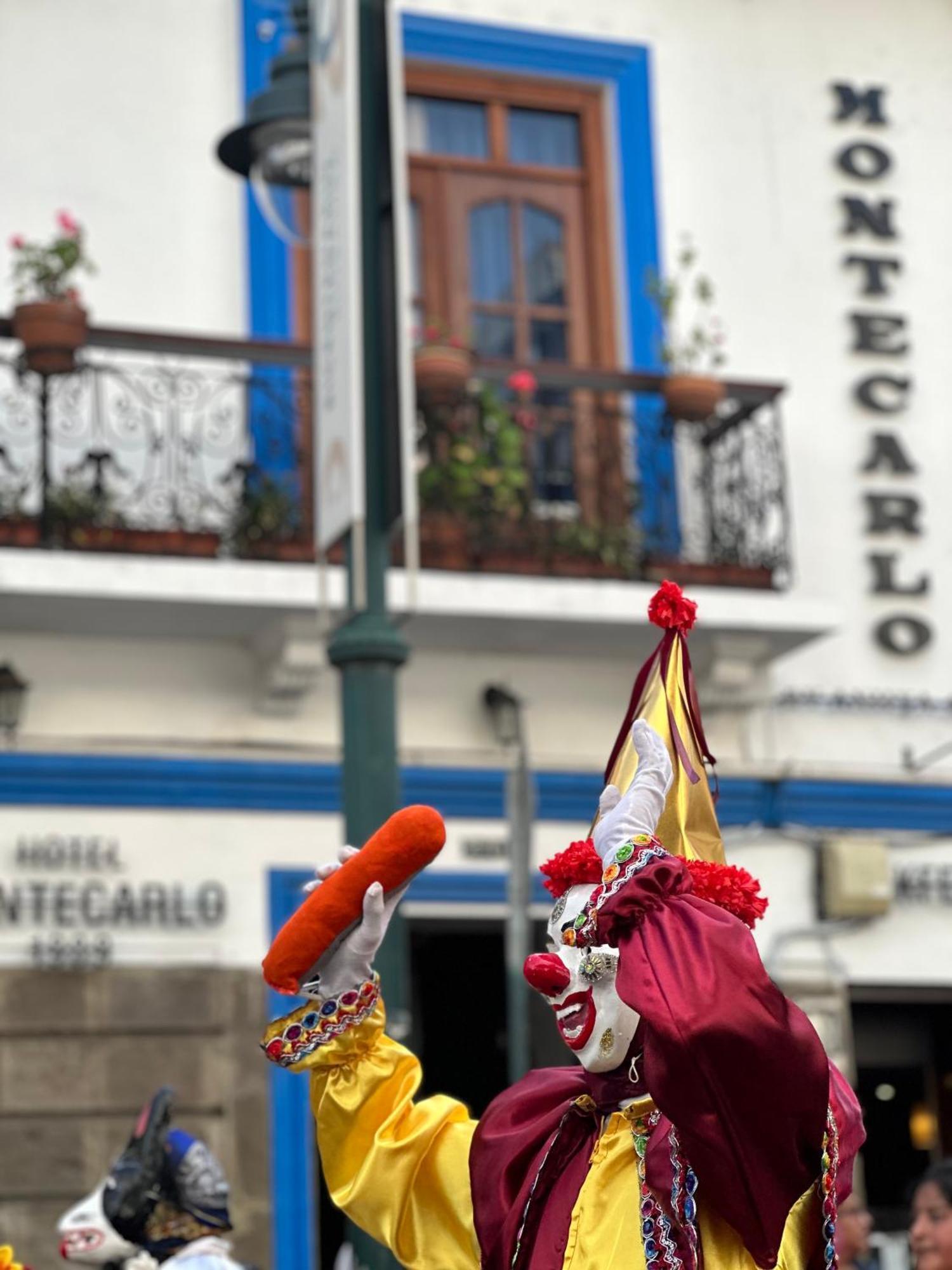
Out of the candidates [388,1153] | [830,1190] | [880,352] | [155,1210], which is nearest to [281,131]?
[155,1210]

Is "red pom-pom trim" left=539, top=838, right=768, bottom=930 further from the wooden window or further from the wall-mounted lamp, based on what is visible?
the wooden window

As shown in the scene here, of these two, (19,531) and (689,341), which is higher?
(689,341)

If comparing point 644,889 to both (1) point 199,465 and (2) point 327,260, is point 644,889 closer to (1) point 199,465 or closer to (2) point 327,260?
(2) point 327,260

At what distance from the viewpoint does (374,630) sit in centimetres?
723

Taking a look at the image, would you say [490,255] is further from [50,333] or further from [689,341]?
[50,333]

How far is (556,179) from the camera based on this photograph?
39.7ft

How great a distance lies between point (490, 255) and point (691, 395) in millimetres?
1504

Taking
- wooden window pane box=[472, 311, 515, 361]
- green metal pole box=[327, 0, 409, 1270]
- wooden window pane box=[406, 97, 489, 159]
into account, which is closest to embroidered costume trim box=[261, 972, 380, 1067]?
green metal pole box=[327, 0, 409, 1270]

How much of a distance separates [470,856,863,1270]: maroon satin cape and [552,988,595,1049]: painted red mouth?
16 centimetres

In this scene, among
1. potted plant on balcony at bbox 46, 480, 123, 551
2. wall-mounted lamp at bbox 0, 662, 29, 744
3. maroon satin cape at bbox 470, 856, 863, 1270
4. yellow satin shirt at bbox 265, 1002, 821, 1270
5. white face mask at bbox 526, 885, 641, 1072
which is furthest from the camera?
potted plant on balcony at bbox 46, 480, 123, 551

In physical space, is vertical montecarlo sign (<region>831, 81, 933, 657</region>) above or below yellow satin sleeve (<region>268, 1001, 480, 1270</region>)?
above

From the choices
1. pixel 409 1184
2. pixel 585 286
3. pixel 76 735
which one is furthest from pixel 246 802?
pixel 409 1184

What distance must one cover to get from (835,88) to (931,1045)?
5.20 meters

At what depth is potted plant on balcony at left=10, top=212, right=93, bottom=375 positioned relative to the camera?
33.3 feet
